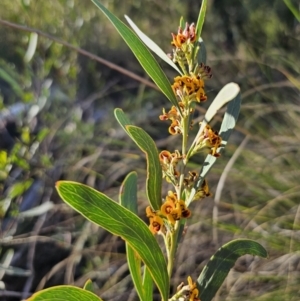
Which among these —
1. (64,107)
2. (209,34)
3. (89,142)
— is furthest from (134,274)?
(209,34)

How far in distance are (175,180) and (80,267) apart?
1.62 metres

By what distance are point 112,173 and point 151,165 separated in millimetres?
1813

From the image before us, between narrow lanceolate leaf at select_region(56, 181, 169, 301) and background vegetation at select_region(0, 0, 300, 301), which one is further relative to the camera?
background vegetation at select_region(0, 0, 300, 301)

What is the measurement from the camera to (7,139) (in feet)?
8.30

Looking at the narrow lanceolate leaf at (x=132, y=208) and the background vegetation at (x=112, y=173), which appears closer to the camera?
the narrow lanceolate leaf at (x=132, y=208)

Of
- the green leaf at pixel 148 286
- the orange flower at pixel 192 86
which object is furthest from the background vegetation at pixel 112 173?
the orange flower at pixel 192 86

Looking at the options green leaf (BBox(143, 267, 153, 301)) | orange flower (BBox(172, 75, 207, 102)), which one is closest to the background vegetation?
green leaf (BBox(143, 267, 153, 301))

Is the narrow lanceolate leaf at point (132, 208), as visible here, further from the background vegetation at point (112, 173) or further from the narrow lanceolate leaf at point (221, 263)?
the background vegetation at point (112, 173)

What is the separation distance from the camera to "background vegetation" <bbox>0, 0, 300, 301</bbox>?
4.94 ft

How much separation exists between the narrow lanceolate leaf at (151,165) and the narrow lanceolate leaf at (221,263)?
89 mm

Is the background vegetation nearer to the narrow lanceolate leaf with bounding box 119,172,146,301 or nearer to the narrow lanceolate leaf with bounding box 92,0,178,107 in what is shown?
the narrow lanceolate leaf with bounding box 119,172,146,301

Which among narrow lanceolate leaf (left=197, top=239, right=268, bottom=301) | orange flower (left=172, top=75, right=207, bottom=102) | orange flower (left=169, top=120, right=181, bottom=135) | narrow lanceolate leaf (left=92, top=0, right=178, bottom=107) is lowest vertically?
narrow lanceolate leaf (left=197, top=239, right=268, bottom=301)

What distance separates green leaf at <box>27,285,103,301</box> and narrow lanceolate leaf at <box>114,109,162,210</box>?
104mm

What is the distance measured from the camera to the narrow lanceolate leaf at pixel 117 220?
43 cm
